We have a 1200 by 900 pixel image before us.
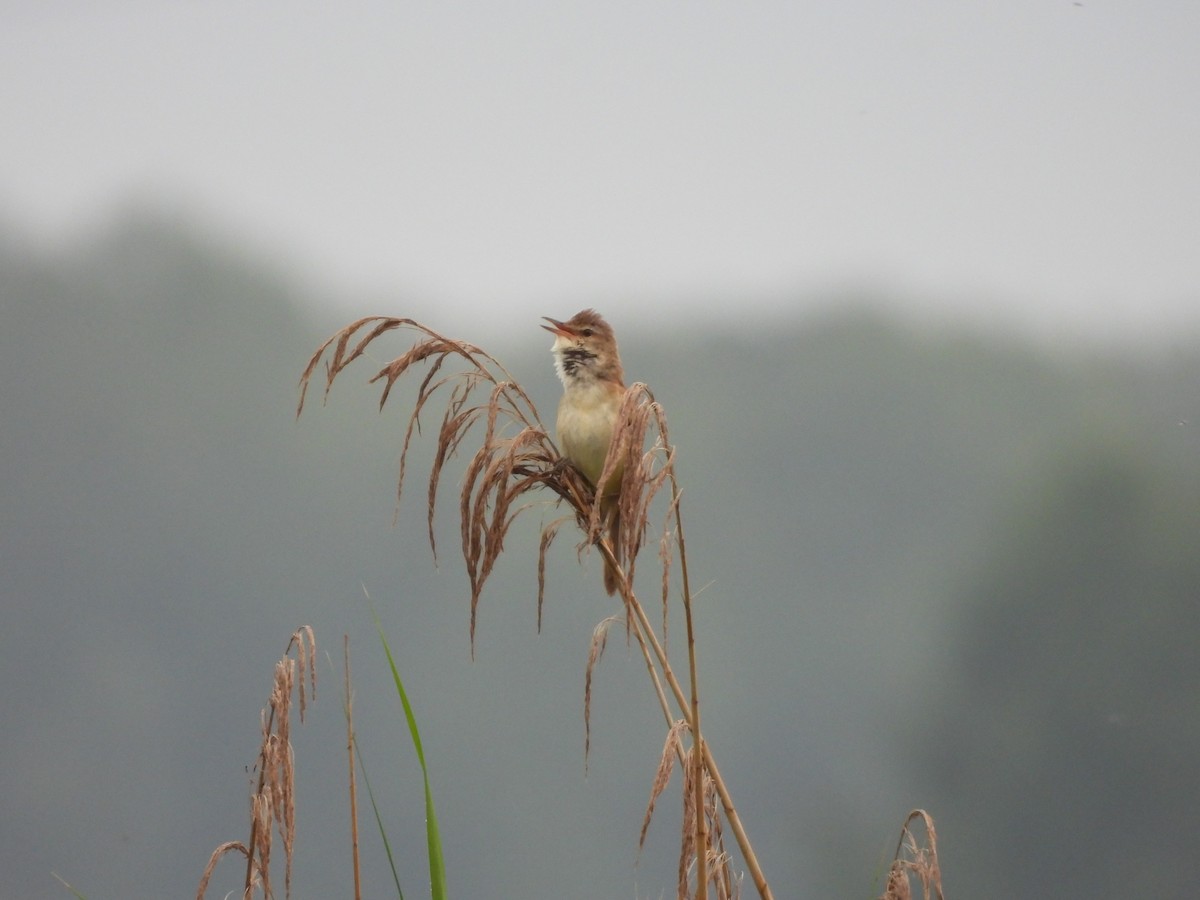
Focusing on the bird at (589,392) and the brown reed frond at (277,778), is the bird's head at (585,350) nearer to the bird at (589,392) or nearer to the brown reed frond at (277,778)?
the bird at (589,392)

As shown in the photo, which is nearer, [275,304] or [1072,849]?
[1072,849]

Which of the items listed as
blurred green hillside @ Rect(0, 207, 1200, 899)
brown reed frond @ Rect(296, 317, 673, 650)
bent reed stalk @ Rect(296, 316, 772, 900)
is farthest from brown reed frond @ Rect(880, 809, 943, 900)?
blurred green hillside @ Rect(0, 207, 1200, 899)

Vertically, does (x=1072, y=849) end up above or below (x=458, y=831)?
above

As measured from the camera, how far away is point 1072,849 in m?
17.0

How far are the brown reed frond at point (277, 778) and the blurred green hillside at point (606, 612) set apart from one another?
54.5ft

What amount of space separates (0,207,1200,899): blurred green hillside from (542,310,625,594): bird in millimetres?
14861

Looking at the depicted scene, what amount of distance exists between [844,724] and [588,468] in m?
24.5

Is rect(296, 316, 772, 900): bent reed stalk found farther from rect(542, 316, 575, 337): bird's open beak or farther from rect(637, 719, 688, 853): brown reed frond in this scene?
rect(542, 316, 575, 337): bird's open beak

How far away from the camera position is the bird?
3.71 meters

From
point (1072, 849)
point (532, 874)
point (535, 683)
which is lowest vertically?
point (532, 874)

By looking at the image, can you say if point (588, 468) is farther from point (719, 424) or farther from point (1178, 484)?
point (719, 424)

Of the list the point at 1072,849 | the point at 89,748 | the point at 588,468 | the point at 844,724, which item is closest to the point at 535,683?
the point at 844,724

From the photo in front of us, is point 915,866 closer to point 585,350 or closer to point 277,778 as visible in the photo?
point 277,778

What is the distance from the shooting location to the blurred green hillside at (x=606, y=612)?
17875 millimetres
